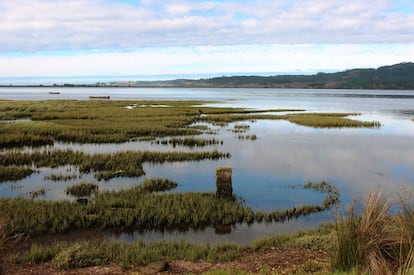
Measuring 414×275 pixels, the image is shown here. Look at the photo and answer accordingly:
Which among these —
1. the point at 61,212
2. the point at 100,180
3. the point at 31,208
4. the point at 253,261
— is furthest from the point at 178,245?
the point at 100,180

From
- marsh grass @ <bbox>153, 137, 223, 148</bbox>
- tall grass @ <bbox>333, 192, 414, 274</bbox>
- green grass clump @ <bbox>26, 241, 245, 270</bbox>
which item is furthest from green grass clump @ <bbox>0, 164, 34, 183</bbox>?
tall grass @ <bbox>333, 192, 414, 274</bbox>

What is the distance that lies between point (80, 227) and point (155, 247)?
3916 millimetres

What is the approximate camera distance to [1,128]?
39.0m

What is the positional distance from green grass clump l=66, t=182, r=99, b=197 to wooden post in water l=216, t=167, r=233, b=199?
Answer: 20.0 feet

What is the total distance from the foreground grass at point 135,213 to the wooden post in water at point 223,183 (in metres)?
0.46

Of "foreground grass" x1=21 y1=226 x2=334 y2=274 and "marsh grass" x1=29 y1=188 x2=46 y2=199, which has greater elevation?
"foreground grass" x1=21 y1=226 x2=334 y2=274

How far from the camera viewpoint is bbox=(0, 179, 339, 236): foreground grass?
598 inches

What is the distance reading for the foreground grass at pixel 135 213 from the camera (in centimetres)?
1519

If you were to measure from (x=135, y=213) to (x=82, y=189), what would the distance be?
5179 millimetres

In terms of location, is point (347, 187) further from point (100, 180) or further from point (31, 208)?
point (31, 208)

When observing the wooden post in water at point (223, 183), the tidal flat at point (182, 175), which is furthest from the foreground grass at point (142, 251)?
the wooden post in water at point (223, 183)

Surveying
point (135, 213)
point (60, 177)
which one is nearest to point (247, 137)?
point (60, 177)

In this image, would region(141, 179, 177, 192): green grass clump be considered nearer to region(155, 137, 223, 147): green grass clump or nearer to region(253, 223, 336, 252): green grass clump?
region(253, 223, 336, 252): green grass clump

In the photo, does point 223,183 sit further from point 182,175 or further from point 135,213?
point 182,175
